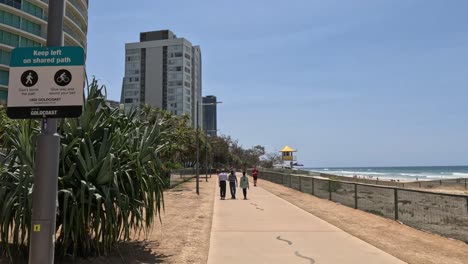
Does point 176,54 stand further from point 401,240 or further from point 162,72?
point 401,240

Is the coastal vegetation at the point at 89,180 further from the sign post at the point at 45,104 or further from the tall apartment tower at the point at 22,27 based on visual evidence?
the tall apartment tower at the point at 22,27

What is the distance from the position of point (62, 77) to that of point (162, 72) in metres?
129

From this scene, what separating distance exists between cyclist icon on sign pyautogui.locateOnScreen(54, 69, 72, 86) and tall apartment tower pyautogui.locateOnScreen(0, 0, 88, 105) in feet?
192

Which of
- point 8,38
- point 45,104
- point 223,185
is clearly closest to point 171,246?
point 45,104

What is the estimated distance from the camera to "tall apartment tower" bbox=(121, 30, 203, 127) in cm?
12750

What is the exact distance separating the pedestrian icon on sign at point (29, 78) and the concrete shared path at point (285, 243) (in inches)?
167

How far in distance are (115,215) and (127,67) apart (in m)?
133

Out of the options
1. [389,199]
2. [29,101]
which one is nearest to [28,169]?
[29,101]

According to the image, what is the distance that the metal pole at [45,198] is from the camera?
164 inches

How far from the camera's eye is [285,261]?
726 cm

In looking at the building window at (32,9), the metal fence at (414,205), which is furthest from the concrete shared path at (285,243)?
the building window at (32,9)

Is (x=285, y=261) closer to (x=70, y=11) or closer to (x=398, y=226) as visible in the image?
(x=398, y=226)

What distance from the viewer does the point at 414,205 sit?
11867mm

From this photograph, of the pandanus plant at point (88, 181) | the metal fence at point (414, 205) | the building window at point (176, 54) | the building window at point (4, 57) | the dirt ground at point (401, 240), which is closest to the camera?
the pandanus plant at point (88, 181)
